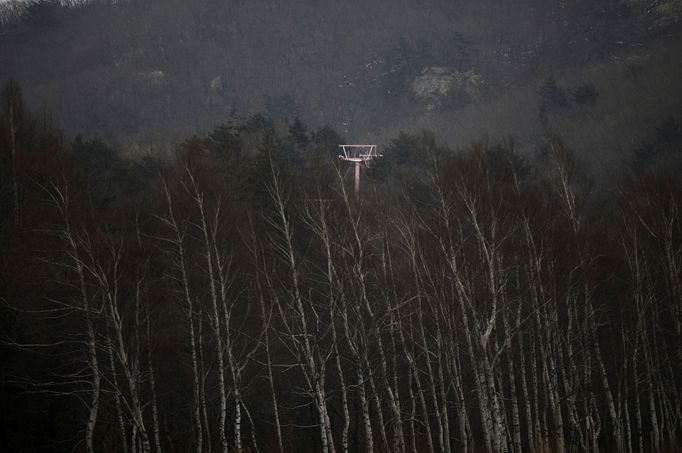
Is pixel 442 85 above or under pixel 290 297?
above

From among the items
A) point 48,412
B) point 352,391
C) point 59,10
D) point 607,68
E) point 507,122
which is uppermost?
point 59,10

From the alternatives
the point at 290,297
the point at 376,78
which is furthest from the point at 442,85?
the point at 290,297

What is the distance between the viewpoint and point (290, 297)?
2223 cm

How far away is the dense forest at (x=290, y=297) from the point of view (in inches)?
681

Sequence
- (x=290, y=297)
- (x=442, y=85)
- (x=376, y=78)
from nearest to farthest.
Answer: (x=290, y=297) < (x=442, y=85) < (x=376, y=78)

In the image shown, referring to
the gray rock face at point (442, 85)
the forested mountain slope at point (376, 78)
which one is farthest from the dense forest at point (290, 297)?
the gray rock face at point (442, 85)

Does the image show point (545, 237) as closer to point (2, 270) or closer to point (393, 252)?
point (393, 252)

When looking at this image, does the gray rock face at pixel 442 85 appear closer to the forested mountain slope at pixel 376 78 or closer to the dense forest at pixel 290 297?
the forested mountain slope at pixel 376 78

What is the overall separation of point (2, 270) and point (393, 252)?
1634cm

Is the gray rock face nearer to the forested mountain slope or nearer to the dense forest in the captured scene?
the forested mountain slope

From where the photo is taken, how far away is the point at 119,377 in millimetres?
21828

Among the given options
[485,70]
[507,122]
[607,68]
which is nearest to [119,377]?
[507,122]

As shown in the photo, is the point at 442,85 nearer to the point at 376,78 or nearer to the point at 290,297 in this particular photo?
the point at 376,78

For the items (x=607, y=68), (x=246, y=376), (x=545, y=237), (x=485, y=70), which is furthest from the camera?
(x=485, y=70)
